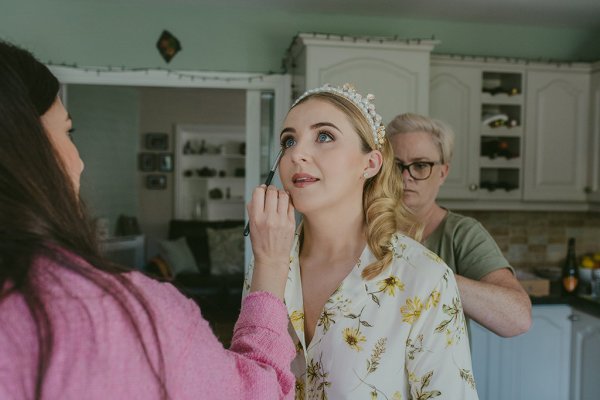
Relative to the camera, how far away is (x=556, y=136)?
331 centimetres

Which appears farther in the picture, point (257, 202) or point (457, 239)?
point (457, 239)

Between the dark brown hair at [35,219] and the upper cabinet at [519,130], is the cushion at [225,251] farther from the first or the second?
the dark brown hair at [35,219]

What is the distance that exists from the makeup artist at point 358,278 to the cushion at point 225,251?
4.73 metres

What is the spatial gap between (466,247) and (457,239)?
41 millimetres

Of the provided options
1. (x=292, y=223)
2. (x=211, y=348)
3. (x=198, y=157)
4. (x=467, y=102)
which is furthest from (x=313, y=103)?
(x=198, y=157)

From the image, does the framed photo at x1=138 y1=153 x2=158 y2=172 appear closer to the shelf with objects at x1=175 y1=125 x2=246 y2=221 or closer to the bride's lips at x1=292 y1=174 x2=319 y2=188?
the shelf with objects at x1=175 y1=125 x2=246 y2=221

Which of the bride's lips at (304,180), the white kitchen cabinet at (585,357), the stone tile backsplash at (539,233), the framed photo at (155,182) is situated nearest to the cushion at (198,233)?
the framed photo at (155,182)

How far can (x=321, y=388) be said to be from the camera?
3.73 feet

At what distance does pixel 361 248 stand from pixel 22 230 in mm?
888

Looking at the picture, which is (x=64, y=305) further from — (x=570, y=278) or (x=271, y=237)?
(x=570, y=278)

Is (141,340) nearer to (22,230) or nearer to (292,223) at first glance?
(22,230)

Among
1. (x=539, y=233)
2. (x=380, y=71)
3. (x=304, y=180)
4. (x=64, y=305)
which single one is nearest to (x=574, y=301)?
(x=539, y=233)

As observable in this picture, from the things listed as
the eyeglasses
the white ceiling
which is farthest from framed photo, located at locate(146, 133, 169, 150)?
the eyeglasses

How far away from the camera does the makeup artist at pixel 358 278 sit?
110 cm
